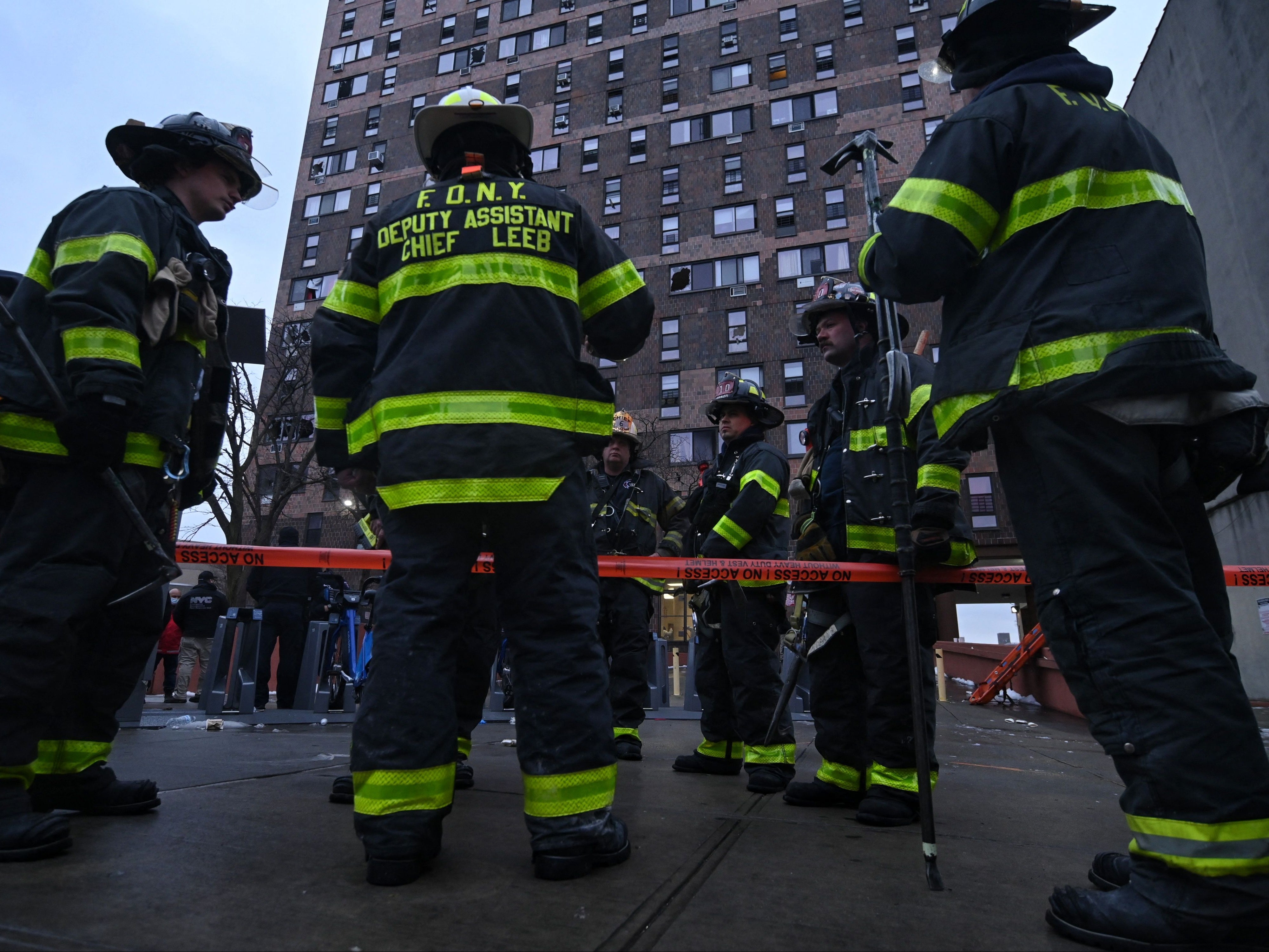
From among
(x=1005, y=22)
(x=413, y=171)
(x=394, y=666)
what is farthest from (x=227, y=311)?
(x=413, y=171)

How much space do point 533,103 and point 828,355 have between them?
34619 millimetres

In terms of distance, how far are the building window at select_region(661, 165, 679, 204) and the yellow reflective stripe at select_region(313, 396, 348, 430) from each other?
99.7ft

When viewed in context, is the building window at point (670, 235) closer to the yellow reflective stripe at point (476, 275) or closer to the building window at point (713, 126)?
the building window at point (713, 126)

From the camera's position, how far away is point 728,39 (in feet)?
105

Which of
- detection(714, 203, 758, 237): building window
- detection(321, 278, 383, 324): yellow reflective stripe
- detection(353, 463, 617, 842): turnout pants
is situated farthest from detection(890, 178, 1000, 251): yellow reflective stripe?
detection(714, 203, 758, 237): building window

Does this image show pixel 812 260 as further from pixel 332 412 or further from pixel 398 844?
pixel 398 844

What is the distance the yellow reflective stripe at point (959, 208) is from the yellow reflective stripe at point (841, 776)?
2.20 m

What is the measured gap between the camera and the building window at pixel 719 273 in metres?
29.2

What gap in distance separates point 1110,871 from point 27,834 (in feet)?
9.03

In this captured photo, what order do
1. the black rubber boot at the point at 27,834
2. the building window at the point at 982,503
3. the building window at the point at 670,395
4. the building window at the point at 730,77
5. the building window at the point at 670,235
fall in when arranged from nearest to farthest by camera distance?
the black rubber boot at the point at 27,834 < the building window at the point at 982,503 < the building window at the point at 670,395 < the building window at the point at 670,235 < the building window at the point at 730,77

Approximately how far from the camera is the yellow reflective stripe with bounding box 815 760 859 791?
→ 10.4ft

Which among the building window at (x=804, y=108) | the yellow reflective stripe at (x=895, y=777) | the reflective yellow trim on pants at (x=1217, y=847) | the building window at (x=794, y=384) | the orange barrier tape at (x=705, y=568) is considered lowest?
the yellow reflective stripe at (x=895, y=777)

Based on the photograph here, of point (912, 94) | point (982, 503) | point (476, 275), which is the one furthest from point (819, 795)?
point (912, 94)

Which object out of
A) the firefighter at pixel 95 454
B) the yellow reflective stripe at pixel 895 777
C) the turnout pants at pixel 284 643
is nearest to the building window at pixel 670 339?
the turnout pants at pixel 284 643
